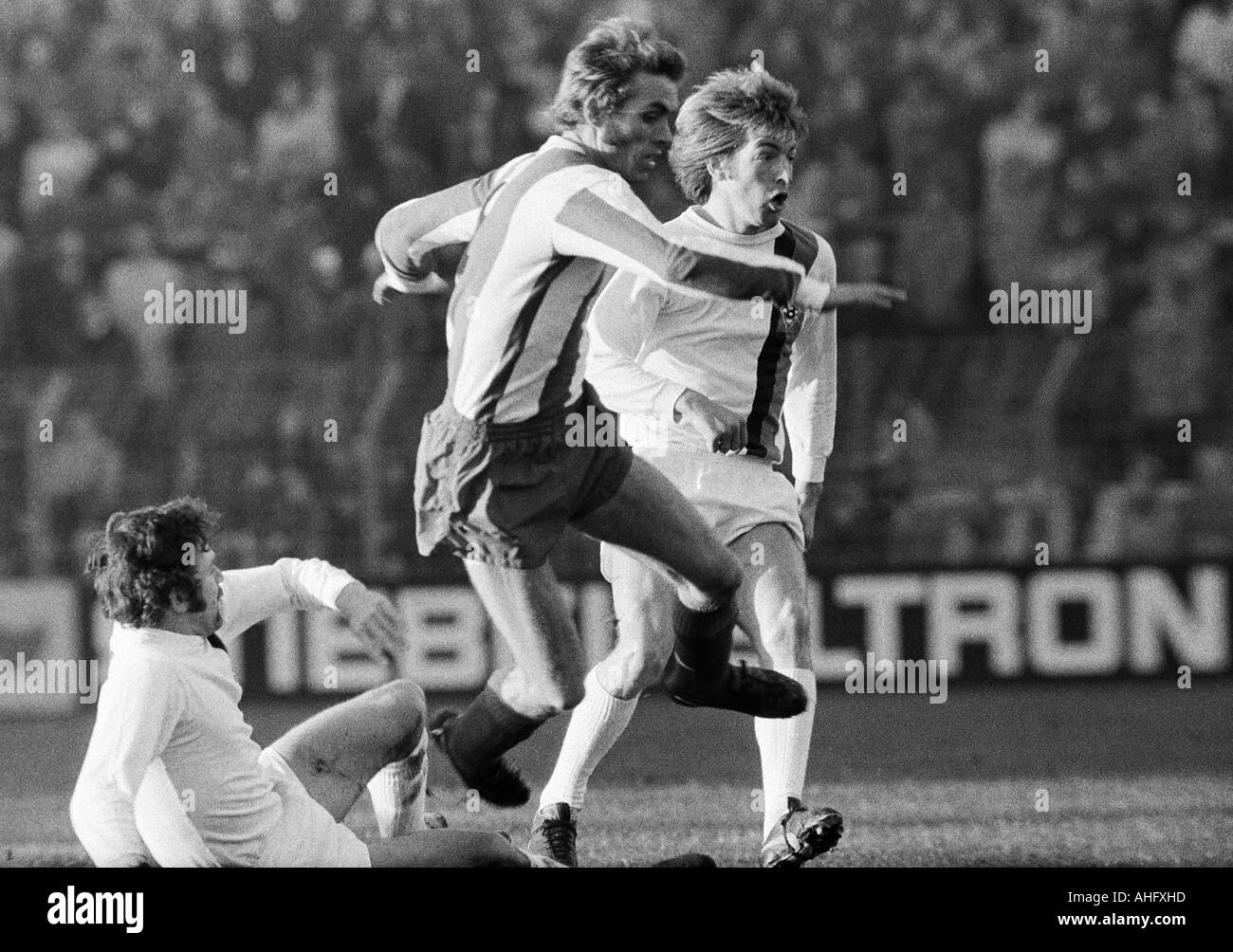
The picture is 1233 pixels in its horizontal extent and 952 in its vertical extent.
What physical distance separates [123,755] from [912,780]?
2735 millimetres

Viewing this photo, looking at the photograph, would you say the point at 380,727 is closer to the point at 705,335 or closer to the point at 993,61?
the point at 705,335

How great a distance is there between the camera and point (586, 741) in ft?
14.3

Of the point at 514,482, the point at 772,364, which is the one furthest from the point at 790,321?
the point at 514,482

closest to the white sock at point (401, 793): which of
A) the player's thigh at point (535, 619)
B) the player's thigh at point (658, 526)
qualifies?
the player's thigh at point (535, 619)

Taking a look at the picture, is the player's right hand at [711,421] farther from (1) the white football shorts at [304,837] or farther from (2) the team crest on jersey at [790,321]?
(1) the white football shorts at [304,837]

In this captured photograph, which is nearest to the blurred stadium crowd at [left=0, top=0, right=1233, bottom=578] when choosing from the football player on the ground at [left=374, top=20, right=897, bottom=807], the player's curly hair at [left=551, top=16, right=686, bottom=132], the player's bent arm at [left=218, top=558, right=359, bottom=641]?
the player's bent arm at [left=218, top=558, right=359, bottom=641]

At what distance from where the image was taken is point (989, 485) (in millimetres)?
6855

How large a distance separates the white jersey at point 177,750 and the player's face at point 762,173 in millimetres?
1254

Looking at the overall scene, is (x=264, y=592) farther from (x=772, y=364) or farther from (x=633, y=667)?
(x=772, y=364)

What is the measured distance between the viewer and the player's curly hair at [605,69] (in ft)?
12.1
